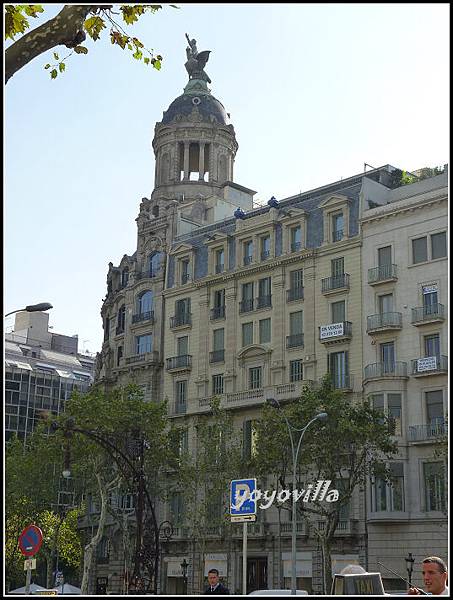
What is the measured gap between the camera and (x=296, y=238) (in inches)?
2084

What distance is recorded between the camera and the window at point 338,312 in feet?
159

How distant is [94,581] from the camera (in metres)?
58.7

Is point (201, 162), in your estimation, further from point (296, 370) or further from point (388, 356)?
point (388, 356)

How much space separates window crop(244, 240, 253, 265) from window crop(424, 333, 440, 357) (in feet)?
45.9

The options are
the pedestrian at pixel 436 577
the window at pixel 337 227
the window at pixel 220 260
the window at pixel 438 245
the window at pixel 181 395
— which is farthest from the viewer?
the window at pixel 220 260

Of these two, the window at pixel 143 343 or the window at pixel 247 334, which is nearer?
the window at pixel 247 334

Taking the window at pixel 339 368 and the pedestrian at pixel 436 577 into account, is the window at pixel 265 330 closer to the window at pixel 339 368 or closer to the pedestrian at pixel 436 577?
the window at pixel 339 368

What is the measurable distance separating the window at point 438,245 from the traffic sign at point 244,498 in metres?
26.2

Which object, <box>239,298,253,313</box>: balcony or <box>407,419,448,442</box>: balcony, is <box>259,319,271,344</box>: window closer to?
<box>239,298,253,313</box>: balcony

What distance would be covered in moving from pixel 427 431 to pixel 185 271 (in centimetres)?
2224

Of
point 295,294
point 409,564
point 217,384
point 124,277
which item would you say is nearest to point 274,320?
point 295,294

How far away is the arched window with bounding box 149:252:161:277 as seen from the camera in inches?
2442

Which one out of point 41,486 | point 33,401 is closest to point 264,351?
point 41,486

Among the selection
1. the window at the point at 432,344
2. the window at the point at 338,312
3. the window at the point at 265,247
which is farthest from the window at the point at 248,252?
the window at the point at 432,344
